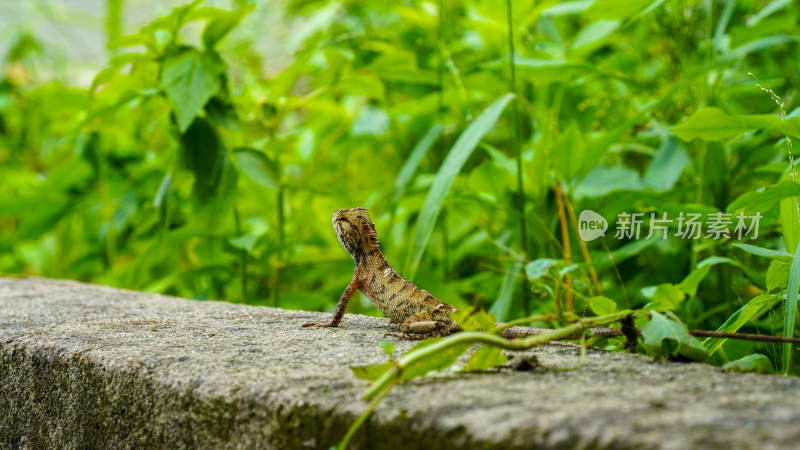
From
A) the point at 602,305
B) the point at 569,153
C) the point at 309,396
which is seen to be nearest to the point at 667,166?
the point at 569,153

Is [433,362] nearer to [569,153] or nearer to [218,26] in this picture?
[569,153]

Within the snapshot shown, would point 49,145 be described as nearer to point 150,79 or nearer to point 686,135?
point 150,79

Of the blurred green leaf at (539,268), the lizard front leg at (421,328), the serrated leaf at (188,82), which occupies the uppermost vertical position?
the serrated leaf at (188,82)

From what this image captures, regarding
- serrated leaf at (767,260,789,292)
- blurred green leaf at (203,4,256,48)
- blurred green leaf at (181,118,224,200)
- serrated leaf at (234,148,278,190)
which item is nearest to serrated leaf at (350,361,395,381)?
serrated leaf at (767,260,789,292)

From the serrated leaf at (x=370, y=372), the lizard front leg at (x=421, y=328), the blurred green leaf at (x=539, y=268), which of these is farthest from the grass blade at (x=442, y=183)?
the serrated leaf at (x=370, y=372)

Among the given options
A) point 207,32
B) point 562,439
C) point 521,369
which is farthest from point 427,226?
point 562,439

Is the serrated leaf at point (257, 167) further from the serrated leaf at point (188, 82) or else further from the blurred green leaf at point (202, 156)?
the serrated leaf at point (188, 82)
